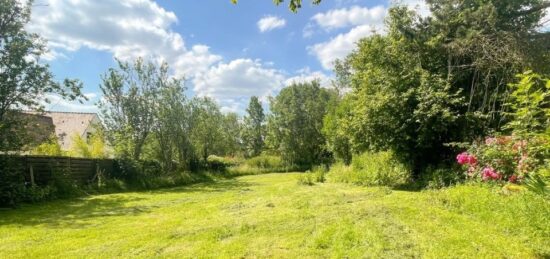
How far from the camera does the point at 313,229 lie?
5.41 meters

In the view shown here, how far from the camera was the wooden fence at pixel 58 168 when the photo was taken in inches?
433

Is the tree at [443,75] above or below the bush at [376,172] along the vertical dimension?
above

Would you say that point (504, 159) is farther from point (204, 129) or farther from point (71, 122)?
point (71, 122)

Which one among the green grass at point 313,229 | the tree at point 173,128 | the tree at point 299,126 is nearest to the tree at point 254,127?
the tree at point 299,126

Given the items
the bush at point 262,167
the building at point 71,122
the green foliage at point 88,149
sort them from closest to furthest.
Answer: the green foliage at point 88,149, the bush at point 262,167, the building at point 71,122

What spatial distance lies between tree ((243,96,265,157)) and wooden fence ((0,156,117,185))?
28.1m

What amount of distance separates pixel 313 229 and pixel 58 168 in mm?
10072

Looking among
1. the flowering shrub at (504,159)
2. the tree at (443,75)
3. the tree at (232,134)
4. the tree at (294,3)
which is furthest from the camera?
the tree at (232,134)

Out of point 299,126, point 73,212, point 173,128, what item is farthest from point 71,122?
point 73,212

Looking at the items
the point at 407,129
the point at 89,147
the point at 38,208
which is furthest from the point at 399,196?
the point at 89,147

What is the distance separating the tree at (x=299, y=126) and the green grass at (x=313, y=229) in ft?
69.6

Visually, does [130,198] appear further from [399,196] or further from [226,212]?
[399,196]

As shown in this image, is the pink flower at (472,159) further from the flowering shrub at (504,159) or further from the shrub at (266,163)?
the shrub at (266,163)

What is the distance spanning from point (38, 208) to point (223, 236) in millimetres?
6535
